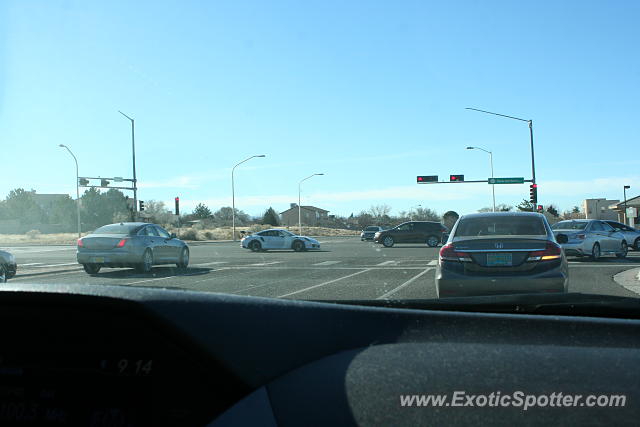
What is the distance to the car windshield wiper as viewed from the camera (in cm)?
191

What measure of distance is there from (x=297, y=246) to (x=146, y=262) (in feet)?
49.9

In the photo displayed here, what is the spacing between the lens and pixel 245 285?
430 inches

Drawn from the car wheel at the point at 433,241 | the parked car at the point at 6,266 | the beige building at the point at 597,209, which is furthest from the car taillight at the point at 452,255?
the beige building at the point at 597,209

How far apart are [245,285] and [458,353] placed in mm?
9682

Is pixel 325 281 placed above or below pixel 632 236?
below

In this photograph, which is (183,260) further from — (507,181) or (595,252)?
(507,181)

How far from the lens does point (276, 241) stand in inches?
1192

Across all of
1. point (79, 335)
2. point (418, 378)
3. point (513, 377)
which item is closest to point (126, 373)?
point (79, 335)

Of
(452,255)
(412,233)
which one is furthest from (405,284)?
(412,233)

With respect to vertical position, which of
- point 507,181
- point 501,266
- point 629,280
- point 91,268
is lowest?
point 629,280

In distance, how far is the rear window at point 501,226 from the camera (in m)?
7.34

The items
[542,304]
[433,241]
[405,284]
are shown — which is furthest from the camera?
[433,241]

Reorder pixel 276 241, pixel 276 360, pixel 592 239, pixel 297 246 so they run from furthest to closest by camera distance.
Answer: pixel 276 241, pixel 297 246, pixel 592 239, pixel 276 360

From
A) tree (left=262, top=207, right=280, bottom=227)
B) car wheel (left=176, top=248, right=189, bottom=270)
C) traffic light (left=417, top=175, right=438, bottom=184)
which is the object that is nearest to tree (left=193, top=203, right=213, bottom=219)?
tree (left=262, top=207, right=280, bottom=227)
